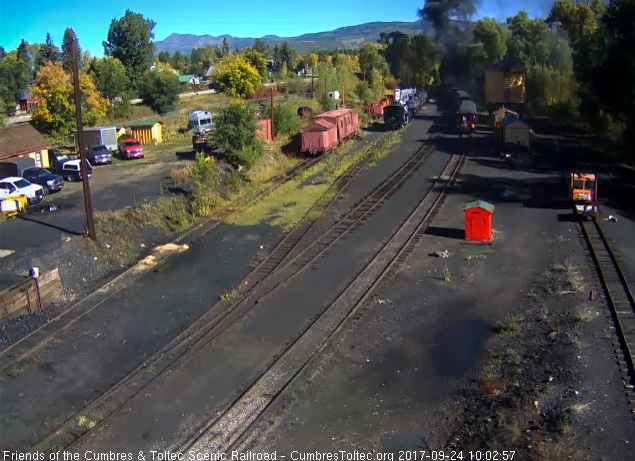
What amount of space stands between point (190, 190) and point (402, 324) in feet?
47.1

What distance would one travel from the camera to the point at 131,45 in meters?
71.6

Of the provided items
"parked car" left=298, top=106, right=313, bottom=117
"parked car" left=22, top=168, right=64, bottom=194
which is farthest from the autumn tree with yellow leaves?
"parked car" left=298, top=106, right=313, bottom=117

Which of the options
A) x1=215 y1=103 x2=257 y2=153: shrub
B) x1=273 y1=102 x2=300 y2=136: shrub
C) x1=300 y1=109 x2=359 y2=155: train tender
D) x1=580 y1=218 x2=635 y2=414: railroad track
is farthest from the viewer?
x1=273 y1=102 x2=300 y2=136: shrub

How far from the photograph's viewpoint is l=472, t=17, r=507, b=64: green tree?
74188mm

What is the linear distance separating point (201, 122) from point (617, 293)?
112 feet

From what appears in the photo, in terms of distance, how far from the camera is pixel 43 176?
27.1 meters

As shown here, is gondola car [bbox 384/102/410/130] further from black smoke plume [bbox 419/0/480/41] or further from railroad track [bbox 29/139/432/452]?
black smoke plume [bbox 419/0/480/41]

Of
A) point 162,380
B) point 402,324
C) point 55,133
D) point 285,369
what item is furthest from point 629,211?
point 55,133

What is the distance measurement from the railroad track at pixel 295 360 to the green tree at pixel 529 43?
155ft

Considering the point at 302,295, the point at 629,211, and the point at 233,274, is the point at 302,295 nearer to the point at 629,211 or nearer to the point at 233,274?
the point at 233,274

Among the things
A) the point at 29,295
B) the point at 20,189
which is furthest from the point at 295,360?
the point at 20,189

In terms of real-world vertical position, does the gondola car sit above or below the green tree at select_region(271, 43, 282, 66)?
below

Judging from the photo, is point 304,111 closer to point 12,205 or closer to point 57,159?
point 57,159

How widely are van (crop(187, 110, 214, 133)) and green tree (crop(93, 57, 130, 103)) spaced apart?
566 inches
